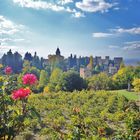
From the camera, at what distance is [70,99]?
2708 cm

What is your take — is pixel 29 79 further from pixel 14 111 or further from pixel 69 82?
pixel 69 82

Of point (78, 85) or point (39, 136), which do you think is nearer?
point (39, 136)

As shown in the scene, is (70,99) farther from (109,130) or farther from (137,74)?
(137,74)

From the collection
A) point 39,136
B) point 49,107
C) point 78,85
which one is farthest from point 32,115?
point 78,85

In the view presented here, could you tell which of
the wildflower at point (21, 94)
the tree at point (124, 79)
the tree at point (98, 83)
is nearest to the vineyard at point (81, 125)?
the wildflower at point (21, 94)

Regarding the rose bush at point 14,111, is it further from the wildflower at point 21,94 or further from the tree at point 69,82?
the tree at point 69,82

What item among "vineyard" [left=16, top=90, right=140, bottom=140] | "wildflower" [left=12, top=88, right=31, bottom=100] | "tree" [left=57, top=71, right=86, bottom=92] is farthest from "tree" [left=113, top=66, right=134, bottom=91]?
"wildflower" [left=12, top=88, right=31, bottom=100]

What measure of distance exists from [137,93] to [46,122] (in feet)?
73.5

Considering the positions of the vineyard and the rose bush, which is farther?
the vineyard

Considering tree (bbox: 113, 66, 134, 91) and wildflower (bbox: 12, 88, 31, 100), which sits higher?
wildflower (bbox: 12, 88, 31, 100)

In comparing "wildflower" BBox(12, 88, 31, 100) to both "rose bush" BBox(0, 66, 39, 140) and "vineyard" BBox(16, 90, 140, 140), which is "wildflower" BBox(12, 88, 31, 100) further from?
"vineyard" BBox(16, 90, 140, 140)

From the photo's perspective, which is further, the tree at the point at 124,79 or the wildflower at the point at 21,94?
the tree at the point at 124,79

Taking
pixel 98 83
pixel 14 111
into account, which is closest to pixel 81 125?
pixel 14 111

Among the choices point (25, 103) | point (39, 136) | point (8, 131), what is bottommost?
point (39, 136)
